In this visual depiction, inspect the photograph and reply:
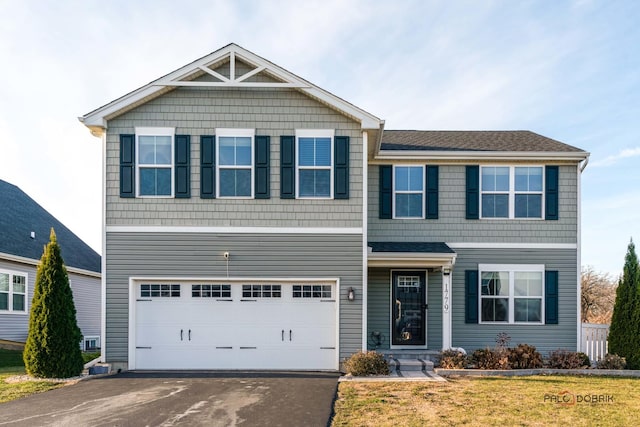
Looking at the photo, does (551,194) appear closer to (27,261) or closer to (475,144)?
(475,144)

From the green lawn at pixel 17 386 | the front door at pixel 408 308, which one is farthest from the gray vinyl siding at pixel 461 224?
the green lawn at pixel 17 386

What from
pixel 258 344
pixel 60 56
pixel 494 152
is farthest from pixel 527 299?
pixel 60 56

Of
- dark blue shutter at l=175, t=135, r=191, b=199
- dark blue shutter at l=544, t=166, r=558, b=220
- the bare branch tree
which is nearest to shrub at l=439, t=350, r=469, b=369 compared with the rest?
dark blue shutter at l=544, t=166, r=558, b=220

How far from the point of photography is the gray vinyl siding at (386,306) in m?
12.2

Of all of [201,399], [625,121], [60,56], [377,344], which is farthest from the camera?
[625,121]

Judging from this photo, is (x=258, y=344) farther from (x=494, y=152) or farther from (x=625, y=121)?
(x=625, y=121)

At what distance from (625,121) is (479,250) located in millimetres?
8774

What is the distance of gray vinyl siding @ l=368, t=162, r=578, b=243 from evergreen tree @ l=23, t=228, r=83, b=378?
7338 millimetres

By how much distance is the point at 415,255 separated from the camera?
11.3m

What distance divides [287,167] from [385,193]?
9.75 feet

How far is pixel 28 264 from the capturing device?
1612 centimetres

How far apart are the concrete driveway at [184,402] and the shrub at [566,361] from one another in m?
5.05

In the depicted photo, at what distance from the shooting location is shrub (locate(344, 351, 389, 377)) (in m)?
10.0

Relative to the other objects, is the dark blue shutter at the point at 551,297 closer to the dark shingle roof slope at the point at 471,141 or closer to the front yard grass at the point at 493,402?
the front yard grass at the point at 493,402
